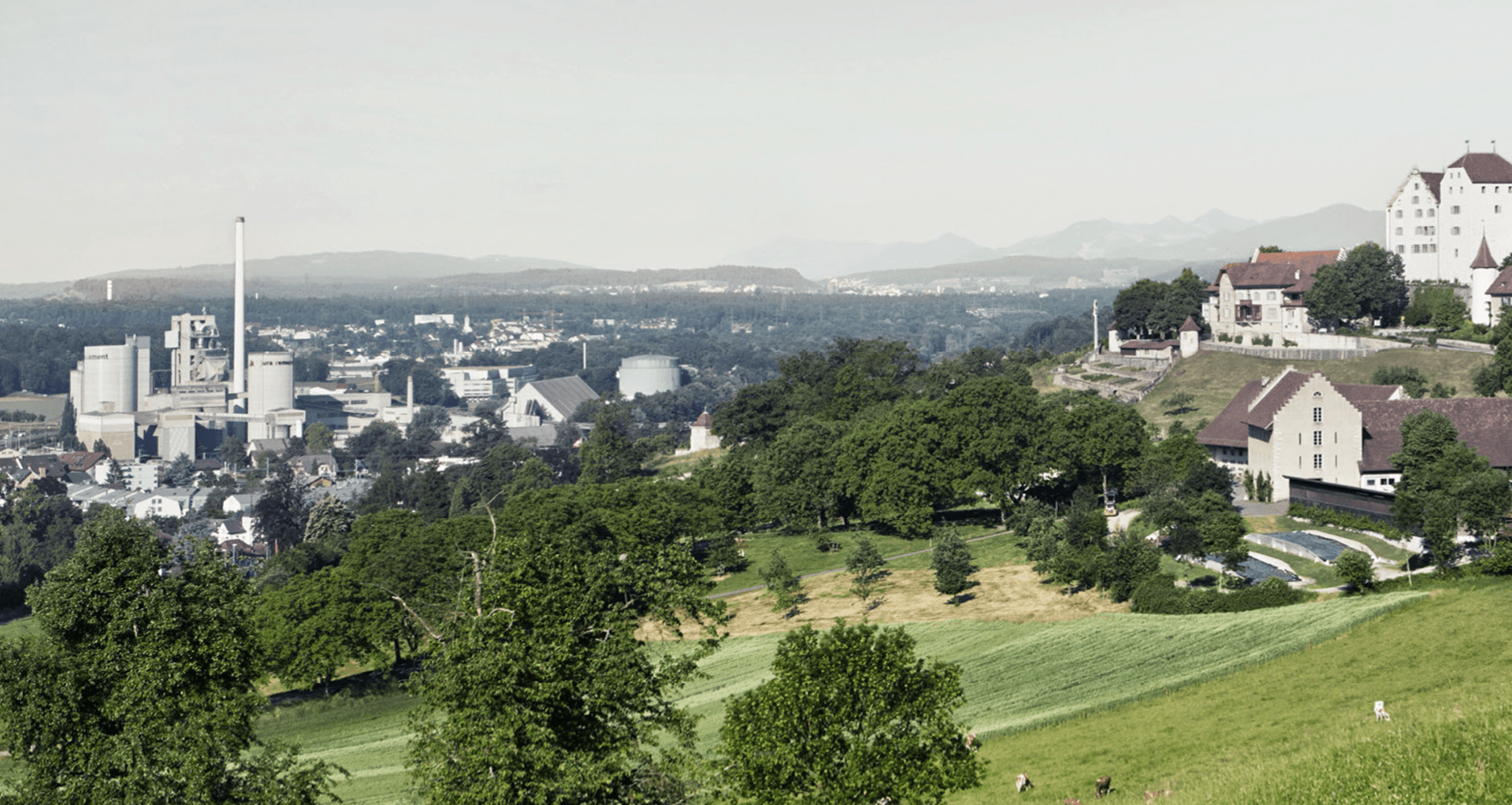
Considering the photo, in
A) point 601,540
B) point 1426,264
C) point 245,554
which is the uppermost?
point 1426,264

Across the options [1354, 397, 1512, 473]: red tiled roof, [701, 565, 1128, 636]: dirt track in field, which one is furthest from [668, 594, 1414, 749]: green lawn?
[1354, 397, 1512, 473]: red tiled roof

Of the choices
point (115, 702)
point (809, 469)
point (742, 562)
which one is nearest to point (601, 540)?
point (742, 562)

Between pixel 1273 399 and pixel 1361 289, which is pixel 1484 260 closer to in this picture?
pixel 1361 289

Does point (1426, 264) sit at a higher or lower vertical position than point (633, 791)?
higher

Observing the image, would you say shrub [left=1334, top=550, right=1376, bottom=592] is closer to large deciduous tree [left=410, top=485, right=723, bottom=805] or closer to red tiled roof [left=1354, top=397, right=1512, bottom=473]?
red tiled roof [left=1354, top=397, right=1512, bottom=473]

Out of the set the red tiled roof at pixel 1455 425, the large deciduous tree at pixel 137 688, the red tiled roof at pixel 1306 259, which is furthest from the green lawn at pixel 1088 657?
the red tiled roof at pixel 1306 259

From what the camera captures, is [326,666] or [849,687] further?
[326,666]

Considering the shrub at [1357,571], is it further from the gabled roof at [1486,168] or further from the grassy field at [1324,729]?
the gabled roof at [1486,168]

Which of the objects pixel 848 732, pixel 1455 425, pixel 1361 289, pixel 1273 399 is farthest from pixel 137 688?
pixel 1361 289

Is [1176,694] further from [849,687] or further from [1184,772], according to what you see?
[849,687]
